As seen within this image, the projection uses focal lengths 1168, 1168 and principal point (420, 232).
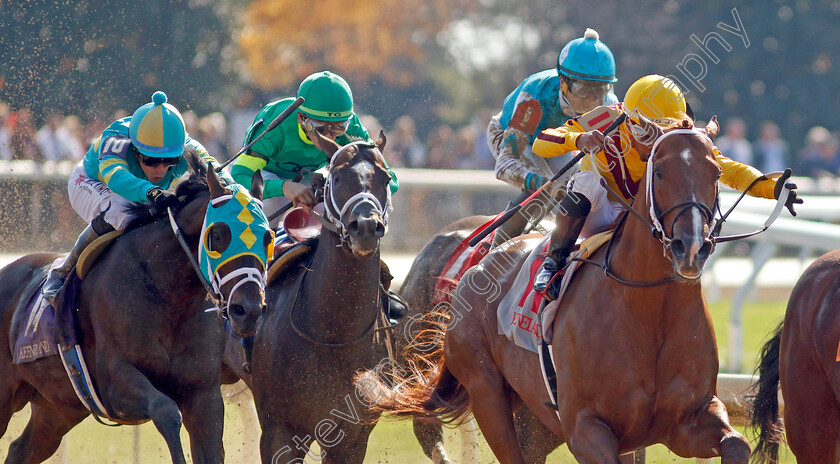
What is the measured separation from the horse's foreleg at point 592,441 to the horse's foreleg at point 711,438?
0.85ft

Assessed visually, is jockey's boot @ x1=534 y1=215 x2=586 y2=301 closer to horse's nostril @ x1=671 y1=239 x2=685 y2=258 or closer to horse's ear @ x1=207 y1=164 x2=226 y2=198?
horse's nostril @ x1=671 y1=239 x2=685 y2=258

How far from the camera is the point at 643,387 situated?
4.50m

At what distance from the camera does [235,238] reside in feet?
15.7

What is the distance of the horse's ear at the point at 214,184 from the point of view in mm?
4961

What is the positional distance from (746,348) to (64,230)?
262 inches

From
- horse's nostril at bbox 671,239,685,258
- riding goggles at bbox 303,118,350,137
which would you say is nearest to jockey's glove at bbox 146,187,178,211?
riding goggles at bbox 303,118,350,137

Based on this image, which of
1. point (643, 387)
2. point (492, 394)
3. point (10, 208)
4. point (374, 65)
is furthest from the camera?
point (374, 65)

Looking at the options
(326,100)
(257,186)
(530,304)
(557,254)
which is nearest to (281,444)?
(257,186)

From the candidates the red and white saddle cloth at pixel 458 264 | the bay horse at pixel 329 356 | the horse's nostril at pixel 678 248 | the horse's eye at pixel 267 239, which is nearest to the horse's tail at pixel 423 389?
the bay horse at pixel 329 356

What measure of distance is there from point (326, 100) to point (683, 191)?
2301 millimetres

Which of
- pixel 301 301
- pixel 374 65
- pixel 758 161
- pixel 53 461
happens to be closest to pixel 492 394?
pixel 301 301

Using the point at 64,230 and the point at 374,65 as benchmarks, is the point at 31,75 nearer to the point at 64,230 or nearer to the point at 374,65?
the point at 64,230

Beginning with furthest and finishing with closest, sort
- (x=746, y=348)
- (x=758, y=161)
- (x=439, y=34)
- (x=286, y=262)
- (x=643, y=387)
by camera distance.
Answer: (x=439, y=34) < (x=758, y=161) < (x=746, y=348) < (x=286, y=262) < (x=643, y=387)

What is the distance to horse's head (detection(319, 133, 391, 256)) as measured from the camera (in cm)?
504
